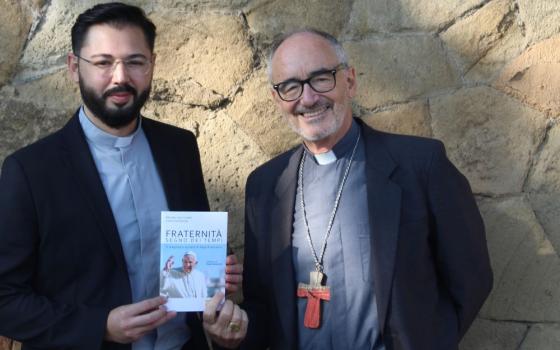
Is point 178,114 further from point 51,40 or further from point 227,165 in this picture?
point 51,40

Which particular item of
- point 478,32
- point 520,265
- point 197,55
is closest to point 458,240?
point 520,265

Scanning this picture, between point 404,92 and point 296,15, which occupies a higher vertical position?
point 296,15

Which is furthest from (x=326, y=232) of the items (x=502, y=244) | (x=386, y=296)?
(x=502, y=244)

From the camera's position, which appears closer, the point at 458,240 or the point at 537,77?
the point at 458,240

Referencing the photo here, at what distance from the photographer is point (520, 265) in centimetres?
316

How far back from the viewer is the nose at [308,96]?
2820mm

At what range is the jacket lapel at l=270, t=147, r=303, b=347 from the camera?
9.09 ft

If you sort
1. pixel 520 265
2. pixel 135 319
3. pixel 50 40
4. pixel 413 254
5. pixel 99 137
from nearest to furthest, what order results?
1. pixel 135 319
2. pixel 413 254
3. pixel 99 137
4. pixel 520 265
5. pixel 50 40

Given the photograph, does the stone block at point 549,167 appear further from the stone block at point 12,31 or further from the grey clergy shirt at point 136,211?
the stone block at point 12,31

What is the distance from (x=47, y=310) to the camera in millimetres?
2553

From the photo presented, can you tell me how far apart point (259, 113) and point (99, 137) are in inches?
30.4

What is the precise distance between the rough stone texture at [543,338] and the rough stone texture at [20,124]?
1.94 metres

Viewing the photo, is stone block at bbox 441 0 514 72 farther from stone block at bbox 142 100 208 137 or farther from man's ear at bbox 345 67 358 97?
stone block at bbox 142 100 208 137

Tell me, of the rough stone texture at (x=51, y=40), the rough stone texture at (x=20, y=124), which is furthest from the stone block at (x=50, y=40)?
the rough stone texture at (x=20, y=124)
